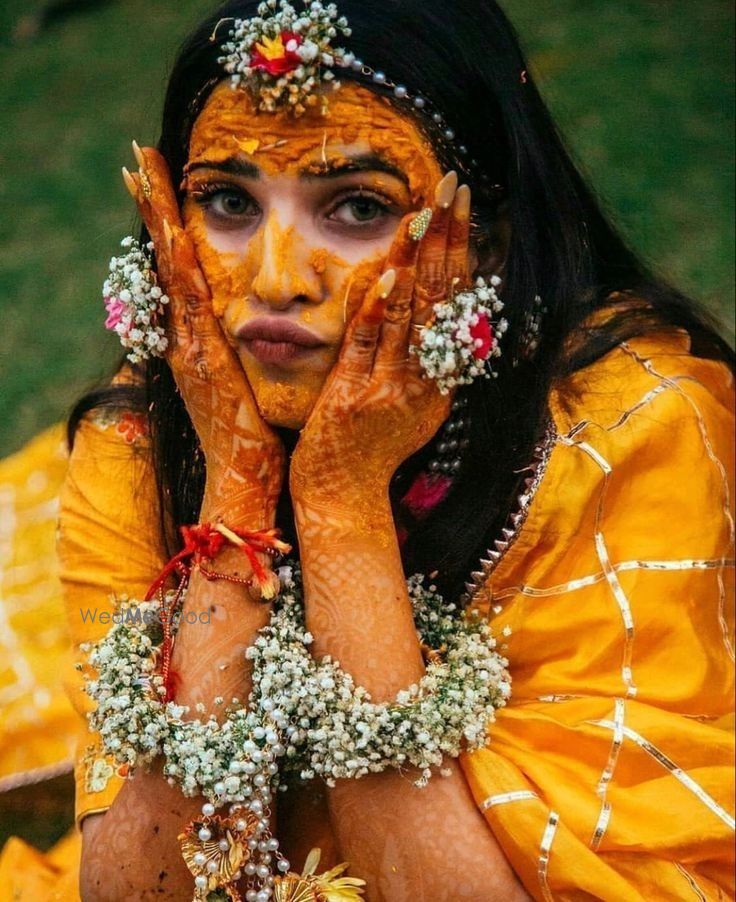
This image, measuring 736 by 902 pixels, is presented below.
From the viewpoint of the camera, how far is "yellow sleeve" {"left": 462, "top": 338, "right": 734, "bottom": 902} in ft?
9.45

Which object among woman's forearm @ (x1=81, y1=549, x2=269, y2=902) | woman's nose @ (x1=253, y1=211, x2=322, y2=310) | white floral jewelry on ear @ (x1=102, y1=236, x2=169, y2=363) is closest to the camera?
woman's nose @ (x1=253, y1=211, x2=322, y2=310)

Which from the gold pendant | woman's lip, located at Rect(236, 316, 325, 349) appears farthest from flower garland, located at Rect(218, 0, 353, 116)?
the gold pendant

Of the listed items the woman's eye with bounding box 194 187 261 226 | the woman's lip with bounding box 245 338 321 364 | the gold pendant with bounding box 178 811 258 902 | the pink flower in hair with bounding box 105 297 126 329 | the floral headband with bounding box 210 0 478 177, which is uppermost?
the floral headband with bounding box 210 0 478 177

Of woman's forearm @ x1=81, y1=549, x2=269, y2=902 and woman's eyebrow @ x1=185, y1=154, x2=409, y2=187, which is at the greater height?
woman's eyebrow @ x1=185, y1=154, x2=409, y2=187

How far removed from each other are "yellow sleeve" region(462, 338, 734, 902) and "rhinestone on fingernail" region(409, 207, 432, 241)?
673 millimetres

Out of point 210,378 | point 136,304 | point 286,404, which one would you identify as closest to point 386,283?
point 286,404

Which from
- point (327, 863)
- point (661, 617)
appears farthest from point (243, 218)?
point (327, 863)

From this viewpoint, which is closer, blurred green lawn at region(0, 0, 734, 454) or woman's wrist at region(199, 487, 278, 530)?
woman's wrist at region(199, 487, 278, 530)

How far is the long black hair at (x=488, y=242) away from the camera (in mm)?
3025

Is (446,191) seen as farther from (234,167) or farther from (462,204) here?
(234,167)

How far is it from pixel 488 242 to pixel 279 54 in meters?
0.70

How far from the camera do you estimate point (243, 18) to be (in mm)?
3031

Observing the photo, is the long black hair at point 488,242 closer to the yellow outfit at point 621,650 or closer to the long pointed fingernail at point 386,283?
the yellow outfit at point 621,650
